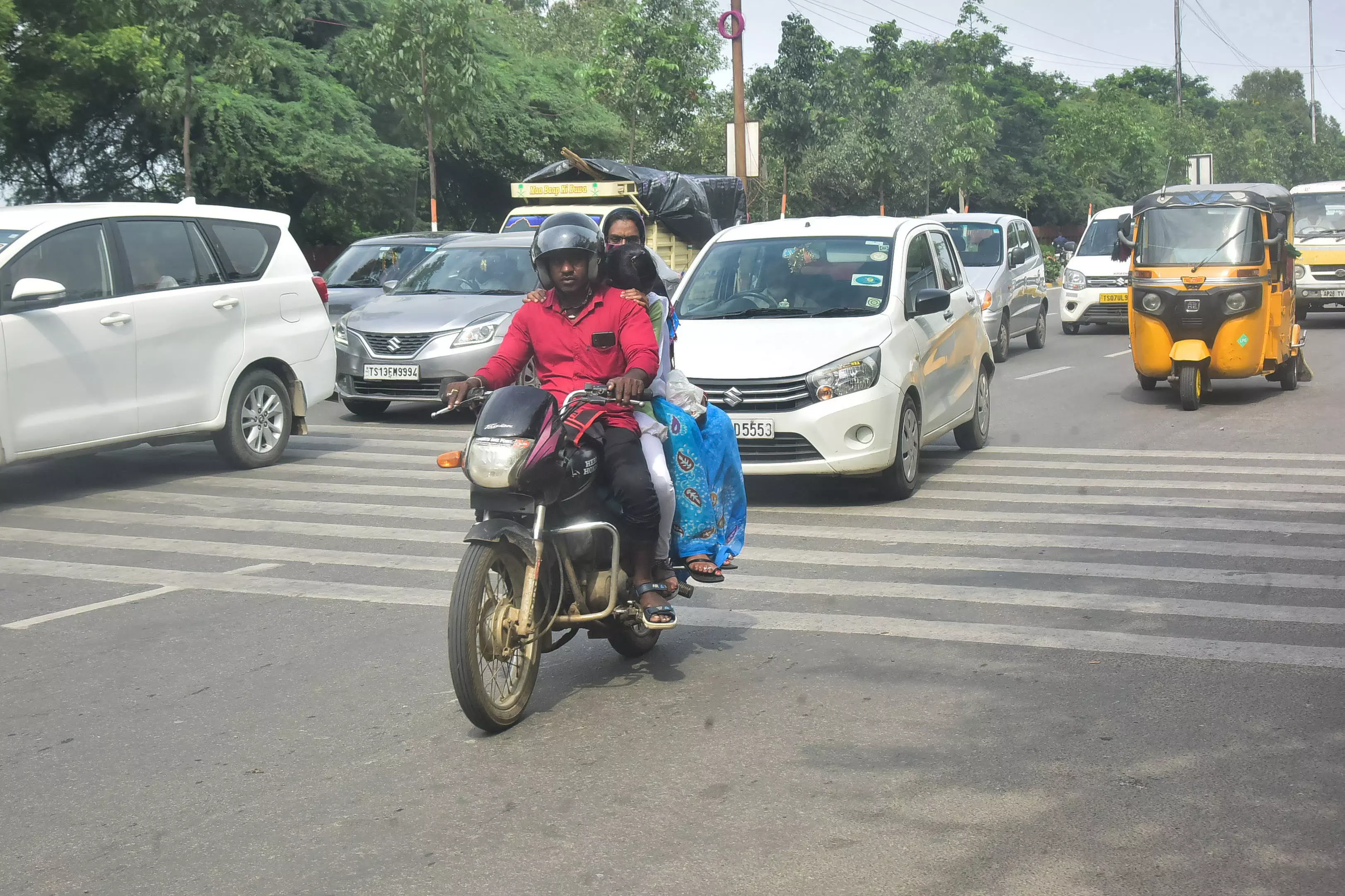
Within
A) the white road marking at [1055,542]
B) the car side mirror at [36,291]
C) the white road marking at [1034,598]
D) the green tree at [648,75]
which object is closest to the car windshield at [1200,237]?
the white road marking at [1055,542]

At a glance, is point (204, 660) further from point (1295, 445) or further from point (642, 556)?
point (1295, 445)

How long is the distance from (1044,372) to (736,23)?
13.8 metres

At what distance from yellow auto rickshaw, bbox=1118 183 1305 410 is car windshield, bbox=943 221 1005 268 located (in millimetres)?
4523

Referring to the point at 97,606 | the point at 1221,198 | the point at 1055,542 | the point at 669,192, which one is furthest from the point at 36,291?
the point at 669,192

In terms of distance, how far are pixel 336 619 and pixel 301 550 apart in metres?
1.80

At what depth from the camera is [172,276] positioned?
11.2m

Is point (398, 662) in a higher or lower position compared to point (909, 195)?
lower

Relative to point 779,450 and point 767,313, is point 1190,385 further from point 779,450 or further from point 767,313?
point 779,450

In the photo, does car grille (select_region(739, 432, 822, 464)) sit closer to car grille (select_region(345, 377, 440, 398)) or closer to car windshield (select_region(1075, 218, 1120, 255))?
car grille (select_region(345, 377, 440, 398))

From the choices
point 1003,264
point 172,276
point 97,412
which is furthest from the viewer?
point 1003,264

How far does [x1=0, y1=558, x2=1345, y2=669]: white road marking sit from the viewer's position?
6172mm

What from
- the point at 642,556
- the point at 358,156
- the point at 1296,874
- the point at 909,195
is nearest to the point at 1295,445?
the point at 642,556

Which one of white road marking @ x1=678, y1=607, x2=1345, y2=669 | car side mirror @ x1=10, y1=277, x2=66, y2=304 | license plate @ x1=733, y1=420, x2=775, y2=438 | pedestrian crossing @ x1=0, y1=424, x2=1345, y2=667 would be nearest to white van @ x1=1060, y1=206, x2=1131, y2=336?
pedestrian crossing @ x1=0, y1=424, x2=1345, y2=667

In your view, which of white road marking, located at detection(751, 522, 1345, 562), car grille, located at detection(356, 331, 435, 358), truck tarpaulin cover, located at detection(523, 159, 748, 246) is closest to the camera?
white road marking, located at detection(751, 522, 1345, 562)
